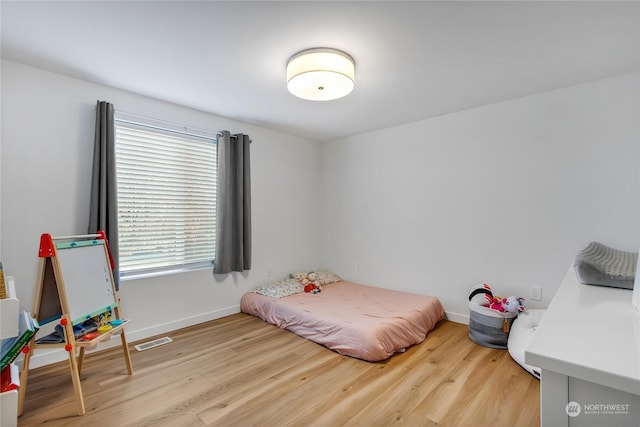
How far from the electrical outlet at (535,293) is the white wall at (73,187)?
283 centimetres

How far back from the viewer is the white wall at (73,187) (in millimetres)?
2264

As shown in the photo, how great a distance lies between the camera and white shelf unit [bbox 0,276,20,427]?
3.79 ft

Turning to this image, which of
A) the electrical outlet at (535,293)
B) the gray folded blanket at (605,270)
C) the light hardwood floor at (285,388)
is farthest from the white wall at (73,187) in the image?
the gray folded blanket at (605,270)

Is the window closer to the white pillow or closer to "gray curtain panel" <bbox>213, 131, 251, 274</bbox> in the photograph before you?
"gray curtain panel" <bbox>213, 131, 251, 274</bbox>

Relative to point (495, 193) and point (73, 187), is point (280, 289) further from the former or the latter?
point (495, 193)

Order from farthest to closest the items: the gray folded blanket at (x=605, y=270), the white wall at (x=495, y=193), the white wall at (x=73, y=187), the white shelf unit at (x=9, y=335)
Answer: the white wall at (x=495, y=193)
the white wall at (x=73, y=187)
the gray folded blanket at (x=605, y=270)
the white shelf unit at (x=9, y=335)

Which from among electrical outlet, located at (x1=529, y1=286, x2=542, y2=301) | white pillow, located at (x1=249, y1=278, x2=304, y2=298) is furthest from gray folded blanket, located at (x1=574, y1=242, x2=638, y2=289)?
white pillow, located at (x1=249, y1=278, x2=304, y2=298)

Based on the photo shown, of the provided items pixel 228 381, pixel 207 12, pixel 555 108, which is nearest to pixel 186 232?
pixel 228 381

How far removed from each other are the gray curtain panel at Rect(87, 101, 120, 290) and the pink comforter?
5.11ft

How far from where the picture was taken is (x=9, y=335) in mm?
1271

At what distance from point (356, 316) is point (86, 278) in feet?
7.10

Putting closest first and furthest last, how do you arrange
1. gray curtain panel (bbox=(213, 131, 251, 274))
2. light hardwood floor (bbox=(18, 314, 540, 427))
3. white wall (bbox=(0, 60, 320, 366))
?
light hardwood floor (bbox=(18, 314, 540, 427)), white wall (bbox=(0, 60, 320, 366)), gray curtain panel (bbox=(213, 131, 251, 274))

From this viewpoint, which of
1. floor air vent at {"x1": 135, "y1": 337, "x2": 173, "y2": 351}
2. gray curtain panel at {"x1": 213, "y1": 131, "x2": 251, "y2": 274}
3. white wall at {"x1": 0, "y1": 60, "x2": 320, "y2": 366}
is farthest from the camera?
gray curtain panel at {"x1": 213, "y1": 131, "x2": 251, "y2": 274}

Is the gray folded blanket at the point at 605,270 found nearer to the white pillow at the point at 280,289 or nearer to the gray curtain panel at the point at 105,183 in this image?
the white pillow at the point at 280,289
